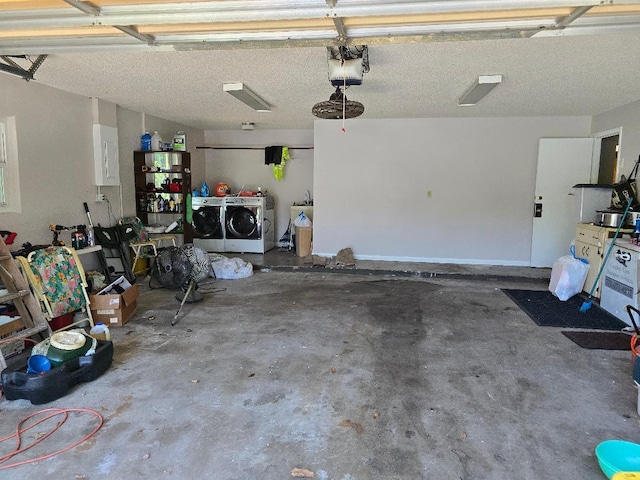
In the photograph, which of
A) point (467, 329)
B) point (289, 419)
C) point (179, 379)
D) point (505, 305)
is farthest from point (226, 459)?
point (505, 305)

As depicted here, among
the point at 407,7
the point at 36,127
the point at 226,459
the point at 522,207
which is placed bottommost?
the point at 226,459

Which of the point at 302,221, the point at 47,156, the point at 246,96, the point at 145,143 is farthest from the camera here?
the point at 302,221

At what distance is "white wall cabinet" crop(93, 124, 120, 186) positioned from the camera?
534 cm

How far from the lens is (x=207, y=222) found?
7.59 meters

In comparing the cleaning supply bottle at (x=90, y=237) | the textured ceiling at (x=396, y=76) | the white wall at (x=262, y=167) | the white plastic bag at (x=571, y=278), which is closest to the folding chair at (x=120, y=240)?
the cleaning supply bottle at (x=90, y=237)

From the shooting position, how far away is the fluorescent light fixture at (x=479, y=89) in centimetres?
408

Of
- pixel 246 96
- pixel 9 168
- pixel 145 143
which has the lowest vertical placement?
pixel 9 168

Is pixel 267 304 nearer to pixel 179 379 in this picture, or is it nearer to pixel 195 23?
pixel 179 379

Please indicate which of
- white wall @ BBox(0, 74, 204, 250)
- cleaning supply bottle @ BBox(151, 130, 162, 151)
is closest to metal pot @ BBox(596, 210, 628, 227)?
cleaning supply bottle @ BBox(151, 130, 162, 151)

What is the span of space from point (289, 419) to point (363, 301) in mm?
2564

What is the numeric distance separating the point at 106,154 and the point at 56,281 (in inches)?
91.4

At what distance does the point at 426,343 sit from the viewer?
3623mm

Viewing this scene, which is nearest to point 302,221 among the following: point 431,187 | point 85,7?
point 431,187

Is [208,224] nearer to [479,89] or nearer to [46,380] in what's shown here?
[479,89]
